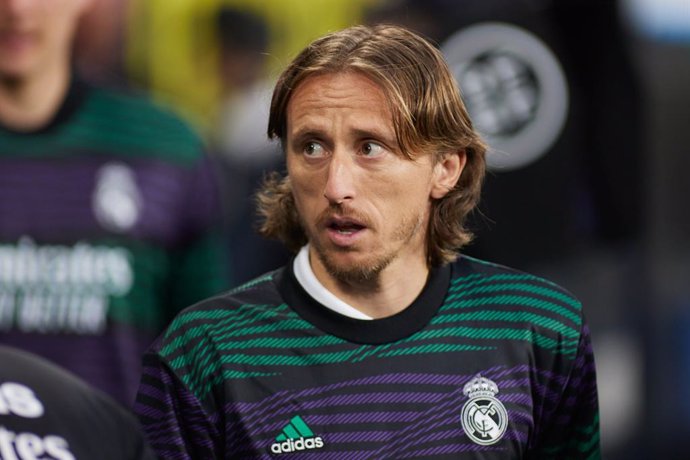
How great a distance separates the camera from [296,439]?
4.07 meters

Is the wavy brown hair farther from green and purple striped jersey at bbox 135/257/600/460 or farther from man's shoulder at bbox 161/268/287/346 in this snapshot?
man's shoulder at bbox 161/268/287/346

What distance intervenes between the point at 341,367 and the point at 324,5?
201 inches

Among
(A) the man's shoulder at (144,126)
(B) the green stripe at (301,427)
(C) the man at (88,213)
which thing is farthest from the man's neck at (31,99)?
(B) the green stripe at (301,427)

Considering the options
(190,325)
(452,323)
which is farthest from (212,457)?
(452,323)

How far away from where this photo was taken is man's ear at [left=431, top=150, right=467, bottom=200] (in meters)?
4.36

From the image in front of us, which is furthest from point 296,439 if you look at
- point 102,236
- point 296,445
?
point 102,236

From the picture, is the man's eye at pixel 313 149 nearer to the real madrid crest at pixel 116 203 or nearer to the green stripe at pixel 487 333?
the green stripe at pixel 487 333

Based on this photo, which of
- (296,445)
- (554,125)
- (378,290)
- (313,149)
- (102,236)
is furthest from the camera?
(554,125)

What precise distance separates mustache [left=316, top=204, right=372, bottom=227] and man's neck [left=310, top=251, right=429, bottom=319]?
0.49 feet

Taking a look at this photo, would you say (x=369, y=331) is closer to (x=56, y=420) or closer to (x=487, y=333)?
(x=487, y=333)

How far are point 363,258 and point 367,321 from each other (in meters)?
0.14

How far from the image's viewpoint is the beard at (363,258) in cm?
416

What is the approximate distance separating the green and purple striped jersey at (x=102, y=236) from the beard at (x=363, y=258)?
1.64m

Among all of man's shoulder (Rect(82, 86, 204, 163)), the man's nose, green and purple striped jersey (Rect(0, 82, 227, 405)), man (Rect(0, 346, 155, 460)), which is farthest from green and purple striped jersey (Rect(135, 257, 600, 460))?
man's shoulder (Rect(82, 86, 204, 163))
